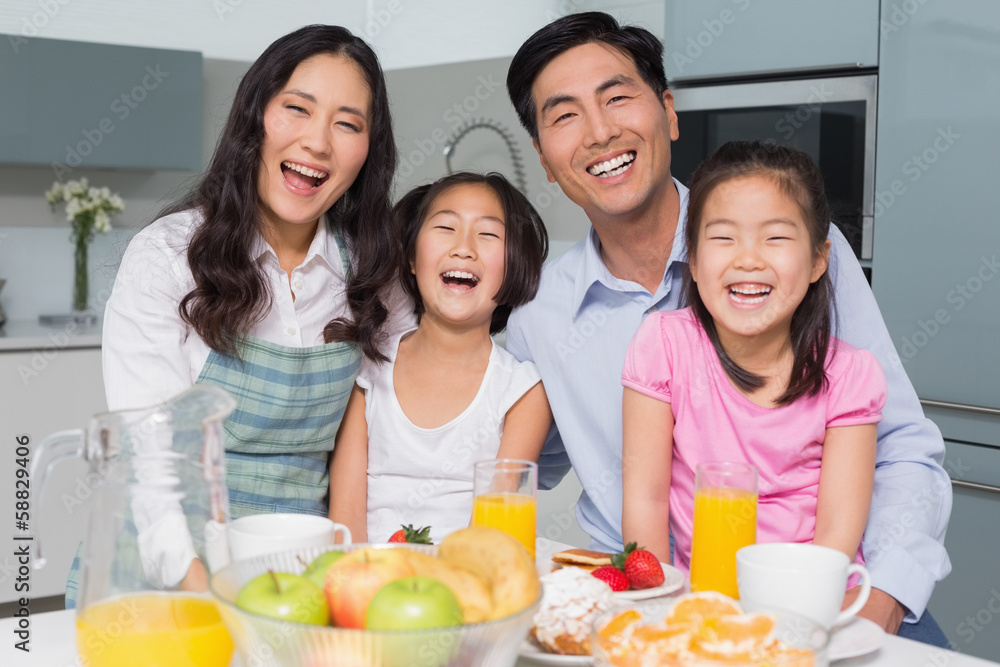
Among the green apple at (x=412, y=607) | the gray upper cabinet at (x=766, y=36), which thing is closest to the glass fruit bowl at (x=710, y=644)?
the green apple at (x=412, y=607)

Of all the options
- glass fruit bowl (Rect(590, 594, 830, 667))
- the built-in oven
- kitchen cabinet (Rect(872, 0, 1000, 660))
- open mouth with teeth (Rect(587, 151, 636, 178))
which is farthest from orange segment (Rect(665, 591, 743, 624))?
the built-in oven

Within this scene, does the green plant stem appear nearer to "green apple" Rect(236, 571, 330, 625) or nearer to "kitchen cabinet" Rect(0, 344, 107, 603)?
"kitchen cabinet" Rect(0, 344, 107, 603)

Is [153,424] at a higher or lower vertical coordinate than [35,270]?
lower

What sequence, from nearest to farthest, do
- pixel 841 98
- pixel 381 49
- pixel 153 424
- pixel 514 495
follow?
pixel 153 424 → pixel 514 495 → pixel 841 98 → pixel 381 49

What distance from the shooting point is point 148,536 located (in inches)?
30.3

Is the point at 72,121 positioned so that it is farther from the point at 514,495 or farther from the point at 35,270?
the point at 514,495

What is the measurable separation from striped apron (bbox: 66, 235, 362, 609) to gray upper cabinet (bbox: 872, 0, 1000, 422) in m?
1.52


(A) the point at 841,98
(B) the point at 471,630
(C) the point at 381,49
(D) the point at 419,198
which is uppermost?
(C) the point at 381,49

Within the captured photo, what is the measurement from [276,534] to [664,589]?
426 millimetres

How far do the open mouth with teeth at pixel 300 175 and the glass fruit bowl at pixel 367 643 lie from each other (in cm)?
99

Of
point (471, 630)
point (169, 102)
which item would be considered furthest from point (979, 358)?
point (169, 102)

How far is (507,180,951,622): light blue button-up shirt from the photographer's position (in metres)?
1.41

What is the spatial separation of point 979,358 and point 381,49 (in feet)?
9.56

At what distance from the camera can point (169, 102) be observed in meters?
3.48
